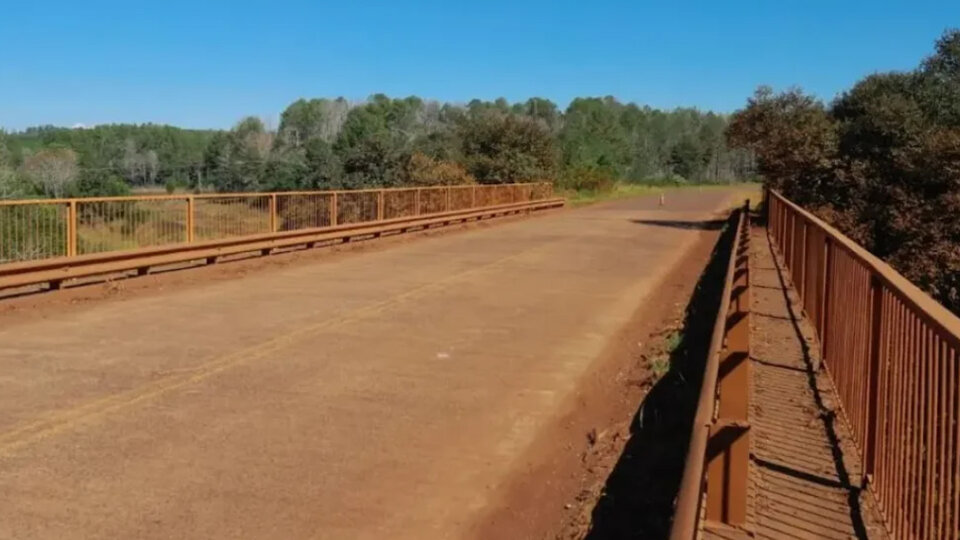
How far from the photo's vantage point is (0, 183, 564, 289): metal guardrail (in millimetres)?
13375

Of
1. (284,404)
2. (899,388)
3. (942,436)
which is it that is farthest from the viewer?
(284,404)

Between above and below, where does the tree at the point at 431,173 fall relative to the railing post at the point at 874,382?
above

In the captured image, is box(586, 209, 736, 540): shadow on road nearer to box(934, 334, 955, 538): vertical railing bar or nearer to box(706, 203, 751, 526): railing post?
box(706, 203, 751, 526): railing post

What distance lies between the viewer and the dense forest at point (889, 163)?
78.6 feet

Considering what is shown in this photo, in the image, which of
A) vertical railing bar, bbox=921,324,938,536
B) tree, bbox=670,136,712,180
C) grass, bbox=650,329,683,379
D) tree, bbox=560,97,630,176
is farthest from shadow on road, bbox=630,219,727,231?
tree, bbox=670,136,712,180

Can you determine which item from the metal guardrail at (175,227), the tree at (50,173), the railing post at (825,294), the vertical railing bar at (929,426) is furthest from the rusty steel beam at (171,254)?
the tree at (50,173)

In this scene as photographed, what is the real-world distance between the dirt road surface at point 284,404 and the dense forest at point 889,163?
45.8 ft

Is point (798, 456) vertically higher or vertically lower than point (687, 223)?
lower

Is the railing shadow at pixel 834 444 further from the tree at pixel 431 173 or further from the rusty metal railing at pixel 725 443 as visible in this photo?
the tree at pixel 431 173

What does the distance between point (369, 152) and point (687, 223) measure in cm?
1926

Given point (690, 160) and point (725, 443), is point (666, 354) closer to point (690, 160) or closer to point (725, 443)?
point (725, 443)

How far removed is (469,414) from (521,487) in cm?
151

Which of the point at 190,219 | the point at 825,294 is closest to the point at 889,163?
the point at 190,219

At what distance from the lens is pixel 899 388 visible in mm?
4238
